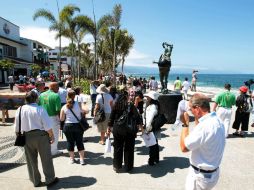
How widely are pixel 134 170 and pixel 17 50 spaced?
46.5 metres

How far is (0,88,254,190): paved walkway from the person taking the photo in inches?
197

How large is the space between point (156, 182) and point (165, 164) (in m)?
1.02

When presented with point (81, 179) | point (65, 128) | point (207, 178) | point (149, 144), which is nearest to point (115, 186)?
point (81, 179)

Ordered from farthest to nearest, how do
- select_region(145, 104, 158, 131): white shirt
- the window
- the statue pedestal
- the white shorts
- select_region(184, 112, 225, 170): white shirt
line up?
the window, the statue pedestal, select_region(145, 104, 158, 131): white shirt, the white shorts, select_region(184, 112, 225, 170): white shirt

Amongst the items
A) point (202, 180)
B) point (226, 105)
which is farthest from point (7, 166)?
point (226, 105)

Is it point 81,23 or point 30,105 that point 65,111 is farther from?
point 81,23

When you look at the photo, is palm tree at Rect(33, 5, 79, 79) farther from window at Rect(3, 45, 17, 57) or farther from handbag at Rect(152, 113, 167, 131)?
handbag at Rect(152, 113, 167, 131)

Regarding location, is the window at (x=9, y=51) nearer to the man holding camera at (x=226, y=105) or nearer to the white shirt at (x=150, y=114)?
the man holding camera at (x=226, y=105)

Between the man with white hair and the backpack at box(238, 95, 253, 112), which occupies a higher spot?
the man with white hair

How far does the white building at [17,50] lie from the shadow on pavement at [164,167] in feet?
117

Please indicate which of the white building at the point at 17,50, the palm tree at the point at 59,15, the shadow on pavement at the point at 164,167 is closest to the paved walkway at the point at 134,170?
the shadow on pavement at the point at 164,167

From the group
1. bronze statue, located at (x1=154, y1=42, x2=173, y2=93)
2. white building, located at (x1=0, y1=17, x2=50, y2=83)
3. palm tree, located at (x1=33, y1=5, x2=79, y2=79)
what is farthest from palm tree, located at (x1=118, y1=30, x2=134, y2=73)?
bronze statue, located at (x1=154, y1=42, x2=173, y2=93)

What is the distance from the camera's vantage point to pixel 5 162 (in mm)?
6270

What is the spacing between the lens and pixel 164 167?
589 cm
